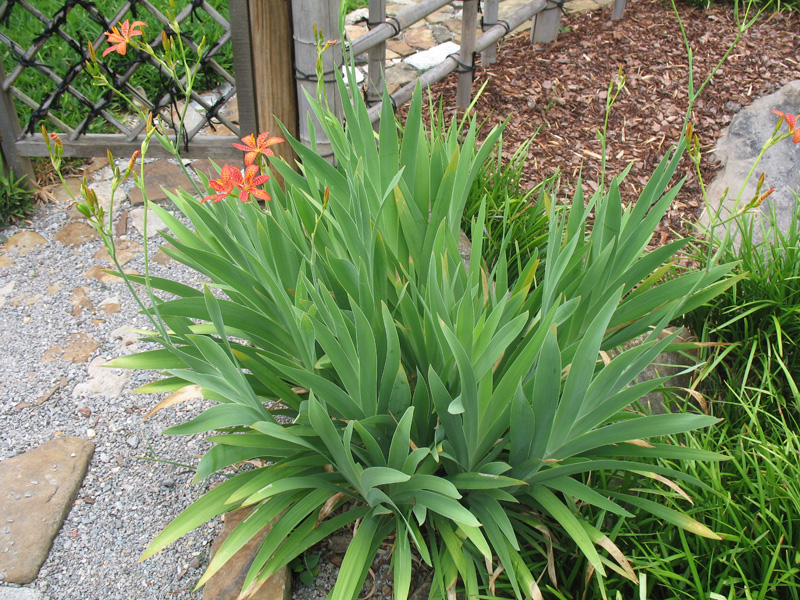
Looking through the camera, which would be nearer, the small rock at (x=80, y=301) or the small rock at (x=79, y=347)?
the small rock at (x=79, y=347)

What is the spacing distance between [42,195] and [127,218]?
1.30ft

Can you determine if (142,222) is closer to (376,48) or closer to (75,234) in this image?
(75,234)

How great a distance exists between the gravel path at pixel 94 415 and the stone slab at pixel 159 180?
217 mm

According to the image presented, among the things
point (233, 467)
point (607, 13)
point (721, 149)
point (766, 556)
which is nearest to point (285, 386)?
point (233, 467)

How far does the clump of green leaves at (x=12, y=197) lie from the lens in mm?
2657

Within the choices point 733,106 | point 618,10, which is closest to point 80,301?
point 733,106

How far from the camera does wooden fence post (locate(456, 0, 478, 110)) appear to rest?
3.01m

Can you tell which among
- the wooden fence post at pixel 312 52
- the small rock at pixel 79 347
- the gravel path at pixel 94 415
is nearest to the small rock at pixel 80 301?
the gravel path at pixel 94 415

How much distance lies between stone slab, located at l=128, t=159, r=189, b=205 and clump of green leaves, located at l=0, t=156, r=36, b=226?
0.40m

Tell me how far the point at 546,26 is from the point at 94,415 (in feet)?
10.5

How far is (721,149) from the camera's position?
3.08 m

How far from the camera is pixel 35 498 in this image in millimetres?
1729

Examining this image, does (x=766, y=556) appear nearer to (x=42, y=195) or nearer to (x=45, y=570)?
(x=45, y=570)

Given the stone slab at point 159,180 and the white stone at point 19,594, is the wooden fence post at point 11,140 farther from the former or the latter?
the white stone at point 19,594
